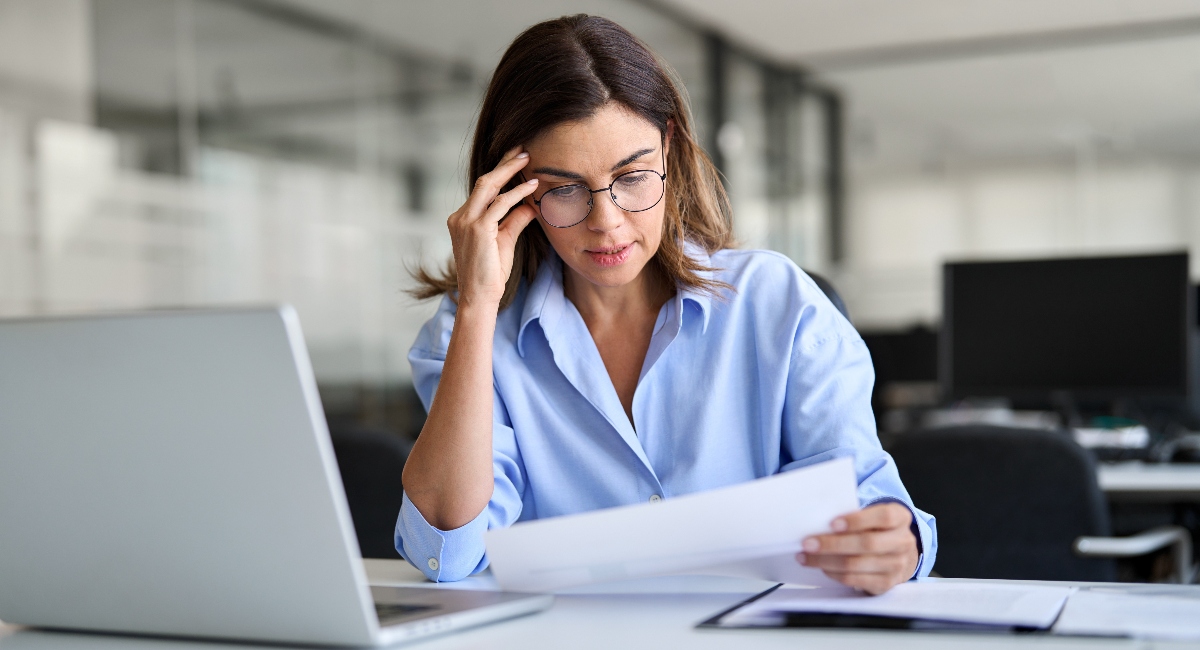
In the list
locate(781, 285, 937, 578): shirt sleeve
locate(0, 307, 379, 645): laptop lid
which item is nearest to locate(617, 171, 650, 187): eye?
locate(781, 285, 937, 578): shirt sleeve

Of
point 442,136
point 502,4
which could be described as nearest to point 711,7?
point 502,4

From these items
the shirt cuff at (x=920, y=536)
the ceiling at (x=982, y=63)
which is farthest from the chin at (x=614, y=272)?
the ceiling at (x=982, y=63)

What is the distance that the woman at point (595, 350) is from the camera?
1.18m

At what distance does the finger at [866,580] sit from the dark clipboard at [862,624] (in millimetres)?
56

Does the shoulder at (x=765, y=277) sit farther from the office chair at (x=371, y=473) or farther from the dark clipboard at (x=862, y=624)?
the office chair at (x=371, y=473)

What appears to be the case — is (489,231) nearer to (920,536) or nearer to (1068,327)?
(920,536)

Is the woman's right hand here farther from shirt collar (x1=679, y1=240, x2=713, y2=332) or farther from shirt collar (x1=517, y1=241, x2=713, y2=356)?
shirt collar (x1=679, y1=240, x2=713, y2=332)

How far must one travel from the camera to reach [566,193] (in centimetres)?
129

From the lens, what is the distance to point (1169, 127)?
645 centimetres

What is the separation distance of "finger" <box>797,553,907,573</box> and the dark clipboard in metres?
0.06

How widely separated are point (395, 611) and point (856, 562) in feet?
1.23

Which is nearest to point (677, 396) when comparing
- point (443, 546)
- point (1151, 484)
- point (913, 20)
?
point (443, 546)

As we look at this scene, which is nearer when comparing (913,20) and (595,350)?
(595,350)

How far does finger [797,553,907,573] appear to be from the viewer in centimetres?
91
